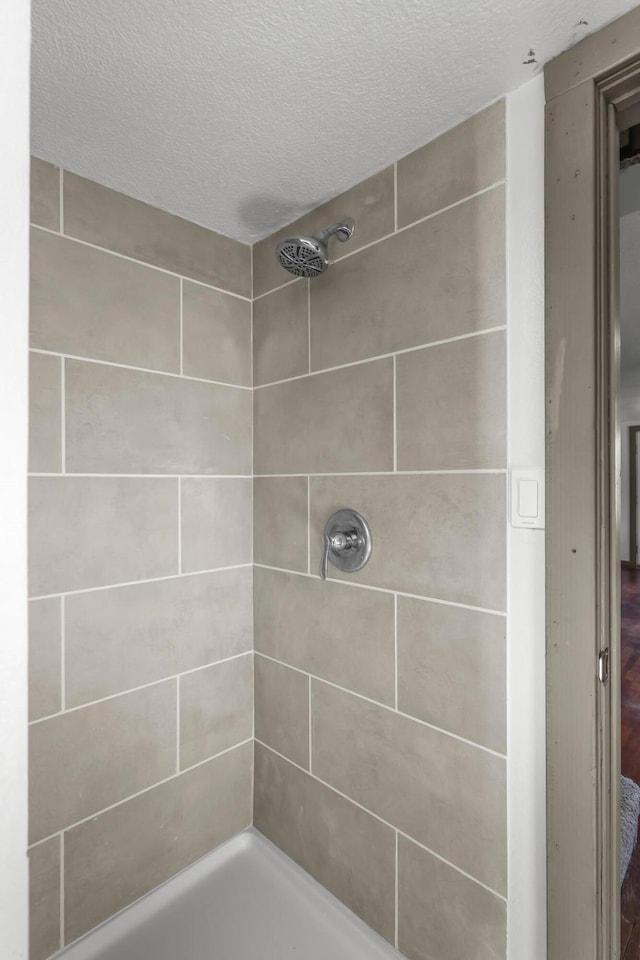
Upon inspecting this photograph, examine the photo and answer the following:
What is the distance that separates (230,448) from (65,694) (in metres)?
0.73

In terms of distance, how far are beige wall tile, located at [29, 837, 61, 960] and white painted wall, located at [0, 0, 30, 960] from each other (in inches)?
42.2

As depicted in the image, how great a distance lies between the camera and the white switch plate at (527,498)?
2.97ft

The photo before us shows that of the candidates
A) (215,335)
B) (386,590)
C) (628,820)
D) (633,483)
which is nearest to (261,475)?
(215,335)

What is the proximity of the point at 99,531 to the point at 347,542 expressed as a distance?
59cm

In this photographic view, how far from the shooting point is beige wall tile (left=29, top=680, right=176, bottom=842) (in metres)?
1.10

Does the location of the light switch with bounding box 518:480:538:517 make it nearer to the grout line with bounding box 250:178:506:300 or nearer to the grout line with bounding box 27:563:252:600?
the grout line with bounding box 250:178:506:300

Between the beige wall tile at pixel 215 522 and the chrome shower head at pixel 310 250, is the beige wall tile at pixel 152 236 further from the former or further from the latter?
the beige wall tile at pixel 215 522

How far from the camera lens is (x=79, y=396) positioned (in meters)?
1.16

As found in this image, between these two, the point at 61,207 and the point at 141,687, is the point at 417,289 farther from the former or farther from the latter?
the point at 141,687

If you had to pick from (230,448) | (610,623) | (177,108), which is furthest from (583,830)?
(177,108)

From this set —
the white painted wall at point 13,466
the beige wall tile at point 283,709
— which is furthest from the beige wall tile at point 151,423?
the white painted wall at point 13,466

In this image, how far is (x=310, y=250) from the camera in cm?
113

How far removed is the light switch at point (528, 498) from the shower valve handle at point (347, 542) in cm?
37

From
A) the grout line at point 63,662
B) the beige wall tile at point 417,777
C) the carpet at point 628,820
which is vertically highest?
the grout line at point 63,662
